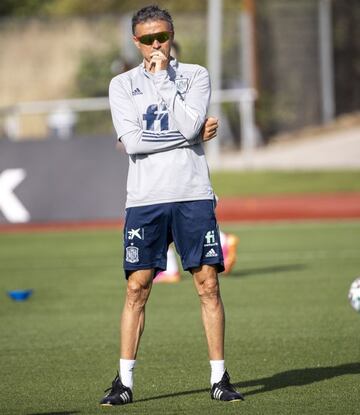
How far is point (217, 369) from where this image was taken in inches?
308

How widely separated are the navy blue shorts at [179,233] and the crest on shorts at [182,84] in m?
0.69

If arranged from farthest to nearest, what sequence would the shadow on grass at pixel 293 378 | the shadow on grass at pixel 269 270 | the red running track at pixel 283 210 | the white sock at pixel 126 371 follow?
1. the red running track at pixel 283 210
2. the shadow on grass at pixel 269 270
3. the shadow on grass at pixel 293 378
4. the white sock at pixel 126 371

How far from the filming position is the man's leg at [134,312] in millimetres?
7863

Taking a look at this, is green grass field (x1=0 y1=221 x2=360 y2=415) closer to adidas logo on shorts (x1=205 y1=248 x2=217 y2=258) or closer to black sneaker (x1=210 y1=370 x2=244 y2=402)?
black sneaker (x1=210 y1=370 x2=244 y2=402)

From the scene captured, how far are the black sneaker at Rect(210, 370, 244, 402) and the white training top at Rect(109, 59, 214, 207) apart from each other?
1158 millimetres

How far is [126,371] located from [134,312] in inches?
14.6

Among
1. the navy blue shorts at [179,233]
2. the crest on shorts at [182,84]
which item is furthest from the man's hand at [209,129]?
the navy blue shorts at [179,233]

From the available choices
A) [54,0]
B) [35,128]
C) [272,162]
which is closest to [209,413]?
[35,128]

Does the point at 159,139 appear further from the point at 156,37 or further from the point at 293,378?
the point at 293,378

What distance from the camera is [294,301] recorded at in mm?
12508

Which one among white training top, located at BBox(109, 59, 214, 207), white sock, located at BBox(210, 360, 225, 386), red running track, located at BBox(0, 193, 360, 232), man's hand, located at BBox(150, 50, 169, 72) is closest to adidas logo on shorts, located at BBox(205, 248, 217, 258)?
white training top, located at BBox(109, 59, 214, 207)

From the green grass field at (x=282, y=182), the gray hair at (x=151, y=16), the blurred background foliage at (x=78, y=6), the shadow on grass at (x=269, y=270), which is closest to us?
the gray hair at (x=151, y=16)

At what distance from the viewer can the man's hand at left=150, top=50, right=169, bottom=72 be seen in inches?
300

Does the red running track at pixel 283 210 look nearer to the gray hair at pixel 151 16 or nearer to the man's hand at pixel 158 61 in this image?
the gray hair at pixel 151 16
